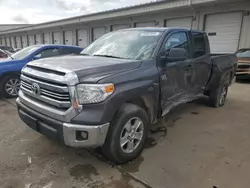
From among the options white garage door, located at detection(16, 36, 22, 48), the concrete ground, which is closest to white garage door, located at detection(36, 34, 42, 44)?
white garage door, located at detection(16, 36, 22, 48)

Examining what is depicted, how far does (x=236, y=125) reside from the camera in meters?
4.36

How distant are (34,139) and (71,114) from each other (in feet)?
5.31

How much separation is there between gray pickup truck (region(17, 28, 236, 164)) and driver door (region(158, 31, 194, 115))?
2 cm

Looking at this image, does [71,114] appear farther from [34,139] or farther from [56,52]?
[56,52]

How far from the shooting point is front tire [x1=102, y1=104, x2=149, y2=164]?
2.62 metres

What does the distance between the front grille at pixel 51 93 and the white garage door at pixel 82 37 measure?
18930 millimetres

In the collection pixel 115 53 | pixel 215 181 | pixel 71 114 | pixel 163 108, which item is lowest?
pixel 215 181

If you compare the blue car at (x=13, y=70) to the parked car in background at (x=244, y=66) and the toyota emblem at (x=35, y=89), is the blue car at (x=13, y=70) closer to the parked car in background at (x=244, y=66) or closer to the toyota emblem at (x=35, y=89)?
the toyota emblem at (x=35, y=89)

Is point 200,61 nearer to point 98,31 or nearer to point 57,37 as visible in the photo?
point 98,31

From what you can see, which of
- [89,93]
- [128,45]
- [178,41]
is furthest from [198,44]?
[89,93]

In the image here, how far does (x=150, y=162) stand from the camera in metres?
2.94

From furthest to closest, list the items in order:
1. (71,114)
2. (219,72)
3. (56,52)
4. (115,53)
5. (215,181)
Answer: (56,52), (219,72), (115,53), (215,181), (71,114)

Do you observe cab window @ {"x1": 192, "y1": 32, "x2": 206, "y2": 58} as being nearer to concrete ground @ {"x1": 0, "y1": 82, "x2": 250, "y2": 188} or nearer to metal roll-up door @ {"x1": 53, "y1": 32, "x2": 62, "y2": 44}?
concrete ground @ {"x1": 0, "y1": 82, "x2": 250, "y2": 188}

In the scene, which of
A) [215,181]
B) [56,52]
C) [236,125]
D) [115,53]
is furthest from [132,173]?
[56,52]
